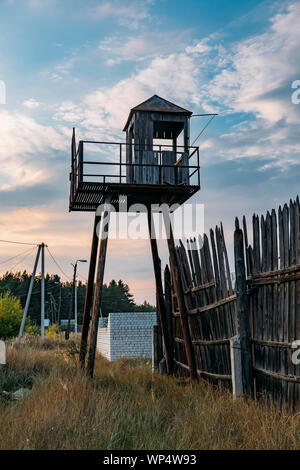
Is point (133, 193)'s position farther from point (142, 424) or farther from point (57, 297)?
point (57, 297)

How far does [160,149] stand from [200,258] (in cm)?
359

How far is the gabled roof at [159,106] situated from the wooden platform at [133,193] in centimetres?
225

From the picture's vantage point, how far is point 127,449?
18.8 ft

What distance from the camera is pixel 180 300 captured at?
1172 cm

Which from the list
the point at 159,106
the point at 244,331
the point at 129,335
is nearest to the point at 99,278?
the point at 244,331

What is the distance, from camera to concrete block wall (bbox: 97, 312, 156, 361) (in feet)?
75.9

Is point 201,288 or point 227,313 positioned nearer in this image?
point 227,313

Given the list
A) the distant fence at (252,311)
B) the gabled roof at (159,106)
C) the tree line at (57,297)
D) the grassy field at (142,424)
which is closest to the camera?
the grassy field at (142,424)

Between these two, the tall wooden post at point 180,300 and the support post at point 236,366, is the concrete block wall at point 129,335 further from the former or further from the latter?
the support post at point 236,366

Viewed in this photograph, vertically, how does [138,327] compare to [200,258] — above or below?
below

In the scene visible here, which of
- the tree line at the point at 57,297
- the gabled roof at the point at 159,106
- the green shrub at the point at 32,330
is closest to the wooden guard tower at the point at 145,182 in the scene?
the gabled roof at the point at 159,106

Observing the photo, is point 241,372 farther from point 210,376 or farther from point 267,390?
point 210,376

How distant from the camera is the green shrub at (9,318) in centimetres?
3669
